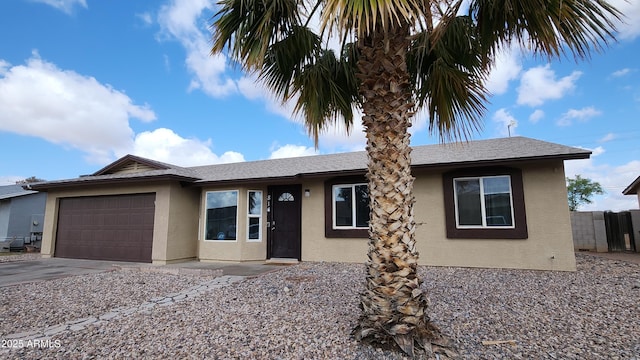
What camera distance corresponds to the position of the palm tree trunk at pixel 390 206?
3076 millimetres

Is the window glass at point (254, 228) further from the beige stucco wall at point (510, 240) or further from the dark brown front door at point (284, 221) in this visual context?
the beige stucco wall at point (510, 240)

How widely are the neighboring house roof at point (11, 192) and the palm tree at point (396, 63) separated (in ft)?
64.1

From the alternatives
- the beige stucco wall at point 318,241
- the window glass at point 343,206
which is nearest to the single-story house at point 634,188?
the window glass at point 343,206

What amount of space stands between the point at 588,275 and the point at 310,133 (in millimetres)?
7118

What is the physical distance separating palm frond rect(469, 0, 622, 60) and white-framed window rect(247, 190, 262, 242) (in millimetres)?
7849

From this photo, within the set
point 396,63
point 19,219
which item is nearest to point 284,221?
point 396,63

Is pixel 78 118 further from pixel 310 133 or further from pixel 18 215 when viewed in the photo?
pixel 310 133

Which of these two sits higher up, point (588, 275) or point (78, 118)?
point (78, 118)

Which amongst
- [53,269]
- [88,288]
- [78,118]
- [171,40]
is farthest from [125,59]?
[78,118]

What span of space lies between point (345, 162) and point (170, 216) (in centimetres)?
596

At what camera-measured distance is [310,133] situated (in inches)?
209

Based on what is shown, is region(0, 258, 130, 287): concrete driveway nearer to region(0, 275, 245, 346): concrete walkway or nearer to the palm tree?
region(0, 275, 245, 346): concrete walkway

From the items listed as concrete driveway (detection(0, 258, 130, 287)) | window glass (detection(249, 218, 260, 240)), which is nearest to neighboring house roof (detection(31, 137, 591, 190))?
window glass (detection(249, 218, 260, 240))

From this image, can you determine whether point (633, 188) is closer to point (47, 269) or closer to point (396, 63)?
point (396, 63)
